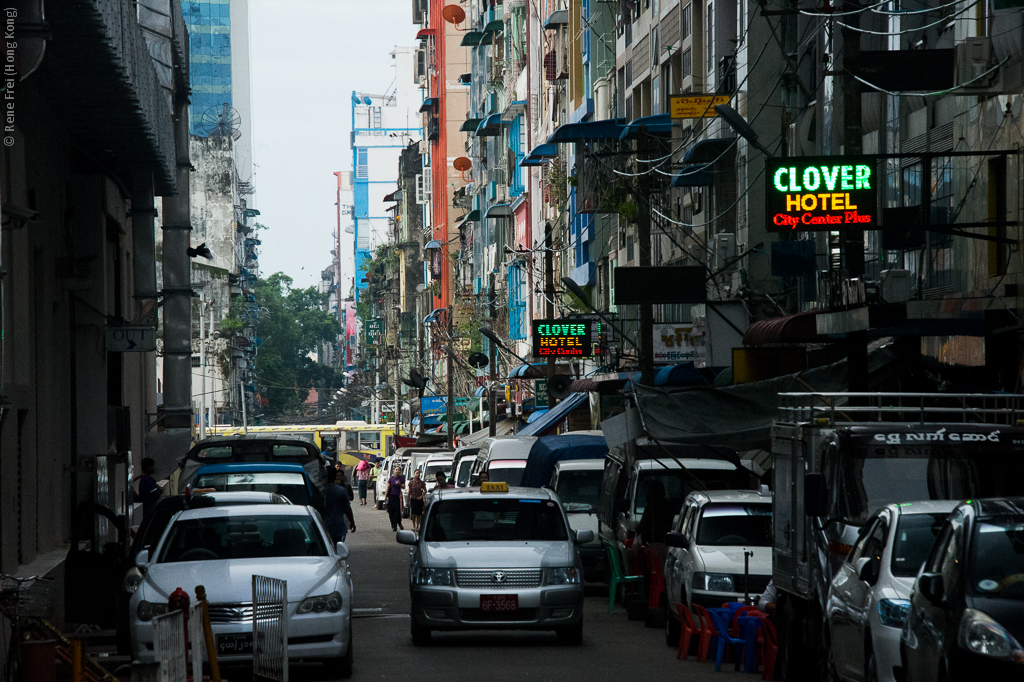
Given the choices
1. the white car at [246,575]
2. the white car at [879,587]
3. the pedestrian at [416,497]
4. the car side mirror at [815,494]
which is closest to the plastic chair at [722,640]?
the car side mirror at [815,494]

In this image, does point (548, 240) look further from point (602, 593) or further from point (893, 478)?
point (893, 478)

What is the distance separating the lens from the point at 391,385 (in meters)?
132

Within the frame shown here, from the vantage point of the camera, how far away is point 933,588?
8.94 m

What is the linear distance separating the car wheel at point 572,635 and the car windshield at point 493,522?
1.06m

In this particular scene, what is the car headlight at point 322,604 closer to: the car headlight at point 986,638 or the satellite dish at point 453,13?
the car headlight at point 986,638

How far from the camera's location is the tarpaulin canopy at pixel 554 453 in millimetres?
29531

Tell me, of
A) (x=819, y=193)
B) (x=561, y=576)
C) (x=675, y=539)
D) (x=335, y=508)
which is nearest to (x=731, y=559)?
(x=675, y=539)

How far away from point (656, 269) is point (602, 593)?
621 centimetres

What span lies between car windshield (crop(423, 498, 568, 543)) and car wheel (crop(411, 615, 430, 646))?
3.31 feet

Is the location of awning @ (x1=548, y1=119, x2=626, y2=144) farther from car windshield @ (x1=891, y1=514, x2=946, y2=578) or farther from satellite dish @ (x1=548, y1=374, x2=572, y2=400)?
car windshield @ (x1=891, y1=514, x2=946, y2=578)

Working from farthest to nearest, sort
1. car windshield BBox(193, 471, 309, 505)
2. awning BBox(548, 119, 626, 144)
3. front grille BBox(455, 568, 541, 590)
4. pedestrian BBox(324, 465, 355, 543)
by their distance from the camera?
awning BBox(548, 119, 626, 144) → pedestrian BBox(324, 465, 355, 543) → car windshield BBox(193, 471, 309, 505) → front grille BBox(455, 568, 541, 590)

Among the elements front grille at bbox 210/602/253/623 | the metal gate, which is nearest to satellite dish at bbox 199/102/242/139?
front grille at bbox 210/602/253/623

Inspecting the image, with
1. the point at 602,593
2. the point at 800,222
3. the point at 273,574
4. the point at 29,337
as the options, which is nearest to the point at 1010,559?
the point at 273,574

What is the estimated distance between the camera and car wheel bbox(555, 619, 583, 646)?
1653cm
